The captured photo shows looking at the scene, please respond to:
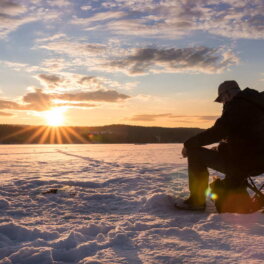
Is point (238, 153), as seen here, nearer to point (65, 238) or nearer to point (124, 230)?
point (124, 230)

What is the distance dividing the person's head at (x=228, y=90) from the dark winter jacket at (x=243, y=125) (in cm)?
30

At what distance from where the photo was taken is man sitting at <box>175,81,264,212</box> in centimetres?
330

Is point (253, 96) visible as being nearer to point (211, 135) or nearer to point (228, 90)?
point (228, 90)

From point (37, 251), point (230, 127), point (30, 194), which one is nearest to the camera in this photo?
point (37, 251)

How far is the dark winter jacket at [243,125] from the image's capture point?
129 inches

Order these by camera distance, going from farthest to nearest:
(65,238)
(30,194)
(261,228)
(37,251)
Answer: (30,194) < (261,228) < (65,238) < (37,251)

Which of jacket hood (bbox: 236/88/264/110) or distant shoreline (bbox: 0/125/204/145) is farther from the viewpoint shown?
distant shoreline (bbox: 0/125/204/145)

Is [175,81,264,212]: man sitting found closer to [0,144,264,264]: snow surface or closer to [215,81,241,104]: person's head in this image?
[215,81,241,104]: person's head

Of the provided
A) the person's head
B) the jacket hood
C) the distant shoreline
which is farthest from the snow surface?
the distant shoreline

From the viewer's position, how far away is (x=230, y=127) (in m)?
3.41

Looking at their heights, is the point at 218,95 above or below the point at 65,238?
above

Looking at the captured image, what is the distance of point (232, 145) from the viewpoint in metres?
3.59

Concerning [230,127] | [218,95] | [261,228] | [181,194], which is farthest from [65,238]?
[181,194]

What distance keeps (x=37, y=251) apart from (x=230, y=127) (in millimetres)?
2427
